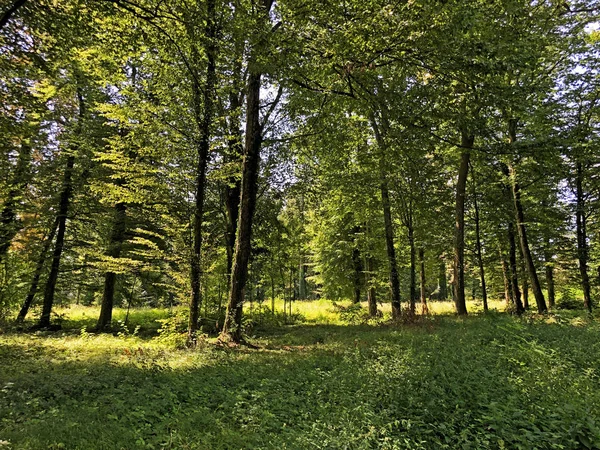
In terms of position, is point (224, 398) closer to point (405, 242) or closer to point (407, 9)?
point (407, 9)

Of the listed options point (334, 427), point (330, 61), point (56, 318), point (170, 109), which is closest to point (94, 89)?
point (170, 109)

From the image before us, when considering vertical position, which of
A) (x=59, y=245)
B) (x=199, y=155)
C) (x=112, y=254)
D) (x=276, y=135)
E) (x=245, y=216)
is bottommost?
(x=112, y=254)

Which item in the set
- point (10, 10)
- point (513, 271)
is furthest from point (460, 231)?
point (10, 10)

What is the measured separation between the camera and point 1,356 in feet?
28.2

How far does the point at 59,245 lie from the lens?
15258 mm

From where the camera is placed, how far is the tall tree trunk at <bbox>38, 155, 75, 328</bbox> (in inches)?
586

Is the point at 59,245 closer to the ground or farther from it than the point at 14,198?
closer to the ground

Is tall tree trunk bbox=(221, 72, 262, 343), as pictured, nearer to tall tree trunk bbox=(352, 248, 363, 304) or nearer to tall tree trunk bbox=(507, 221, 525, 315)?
tall tree trunk bbox=(507, 221, 525, 315)

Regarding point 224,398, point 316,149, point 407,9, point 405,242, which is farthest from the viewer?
point 405,242

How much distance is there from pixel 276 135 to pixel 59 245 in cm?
1090

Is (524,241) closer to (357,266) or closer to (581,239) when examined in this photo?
(581,239)

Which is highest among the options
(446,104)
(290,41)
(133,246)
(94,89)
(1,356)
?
(94,89)

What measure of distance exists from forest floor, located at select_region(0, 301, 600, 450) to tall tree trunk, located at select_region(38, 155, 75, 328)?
7518 millimetres

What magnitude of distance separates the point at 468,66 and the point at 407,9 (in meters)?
1.60
